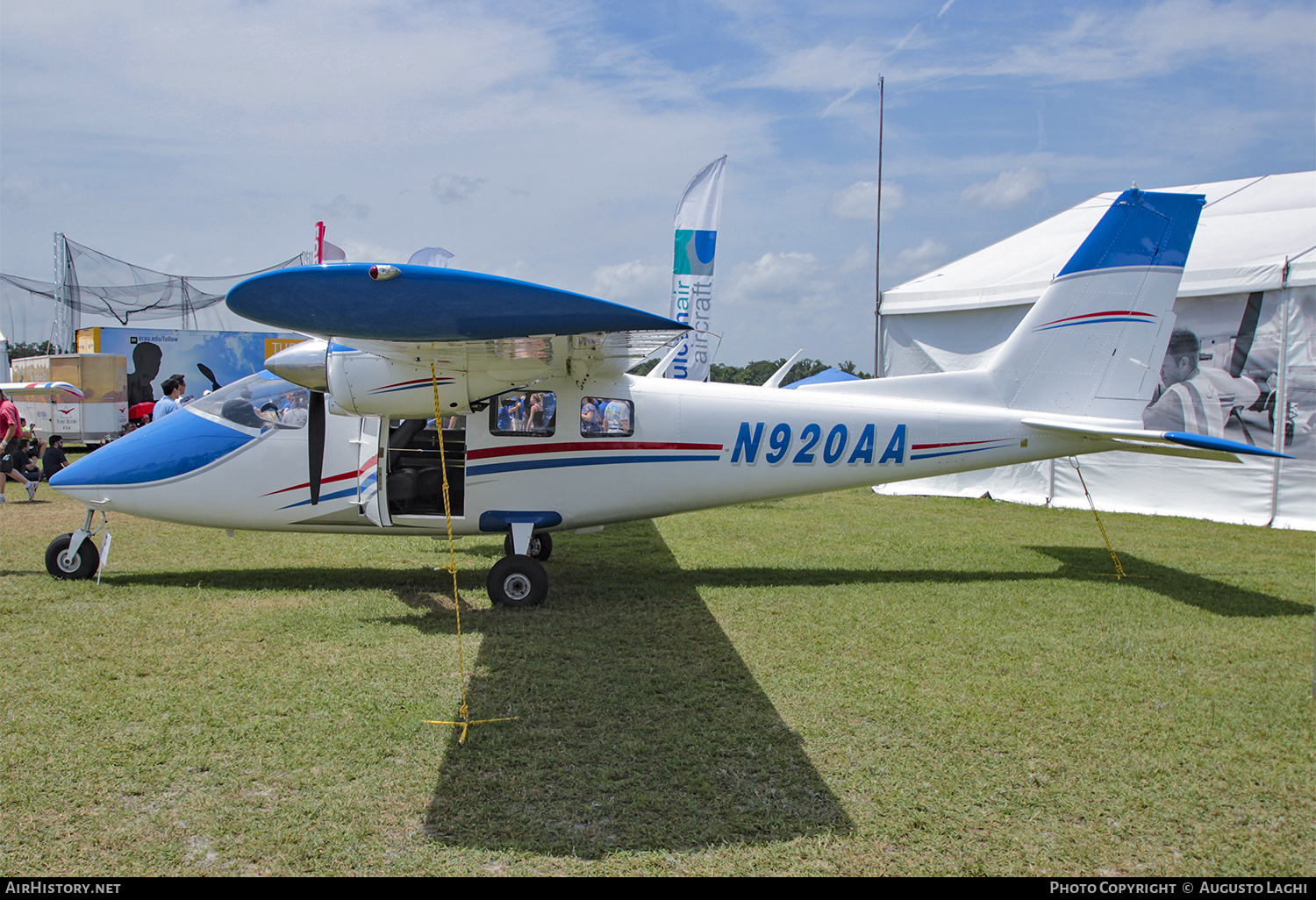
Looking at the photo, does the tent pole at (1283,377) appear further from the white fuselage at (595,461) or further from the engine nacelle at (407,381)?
the engine nacelle at (407,381)

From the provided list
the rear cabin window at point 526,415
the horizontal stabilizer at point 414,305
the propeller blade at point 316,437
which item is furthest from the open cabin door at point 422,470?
the horizontal stabilizer at point 414,305

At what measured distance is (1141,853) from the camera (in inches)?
124

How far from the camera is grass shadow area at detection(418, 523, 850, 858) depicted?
3295 millimetres

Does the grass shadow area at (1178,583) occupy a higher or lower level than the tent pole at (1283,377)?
lower

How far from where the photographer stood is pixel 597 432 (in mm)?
7176

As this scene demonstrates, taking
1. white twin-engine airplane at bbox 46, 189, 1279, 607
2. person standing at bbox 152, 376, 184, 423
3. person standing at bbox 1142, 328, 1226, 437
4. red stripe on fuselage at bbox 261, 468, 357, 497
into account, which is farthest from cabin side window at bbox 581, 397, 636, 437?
person standing at bbox 1142, 328, 1226, 437

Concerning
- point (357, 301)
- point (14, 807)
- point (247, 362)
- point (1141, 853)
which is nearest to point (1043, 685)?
point (1141, 853)

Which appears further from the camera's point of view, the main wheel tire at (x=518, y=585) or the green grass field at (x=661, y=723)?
the main wheel tire at (x=518, y=585)

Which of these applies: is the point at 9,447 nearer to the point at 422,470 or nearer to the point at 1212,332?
the point at 422,470

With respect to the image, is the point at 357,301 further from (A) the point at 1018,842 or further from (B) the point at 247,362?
(B) the point at 247,362

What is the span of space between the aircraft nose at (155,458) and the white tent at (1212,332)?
11319 mm

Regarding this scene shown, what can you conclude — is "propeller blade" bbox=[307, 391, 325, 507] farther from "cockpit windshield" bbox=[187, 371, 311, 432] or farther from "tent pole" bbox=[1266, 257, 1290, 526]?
"tent pole" bbox=[1266, 257, 1290, 526]

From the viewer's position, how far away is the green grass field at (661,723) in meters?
3.17

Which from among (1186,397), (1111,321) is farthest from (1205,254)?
(1111,321)
